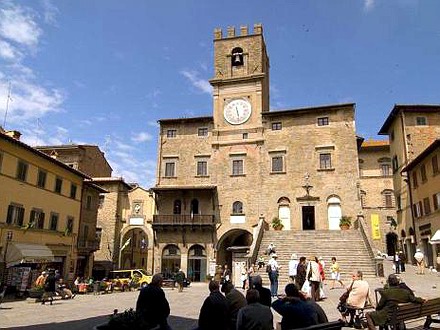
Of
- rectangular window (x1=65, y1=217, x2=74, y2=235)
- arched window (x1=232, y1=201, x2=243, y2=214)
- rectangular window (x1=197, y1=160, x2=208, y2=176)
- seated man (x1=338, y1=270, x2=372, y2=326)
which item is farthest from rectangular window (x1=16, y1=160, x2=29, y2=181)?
seated man (x1=338, y1=270, x2=372, y2=326)

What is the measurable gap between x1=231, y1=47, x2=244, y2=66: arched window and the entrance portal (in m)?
15.3

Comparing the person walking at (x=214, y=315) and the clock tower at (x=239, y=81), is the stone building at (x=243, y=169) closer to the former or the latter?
the clock tower at (x=239, y=81)

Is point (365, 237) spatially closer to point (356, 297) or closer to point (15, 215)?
point (356, 297)

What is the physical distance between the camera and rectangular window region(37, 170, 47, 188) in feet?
83.9

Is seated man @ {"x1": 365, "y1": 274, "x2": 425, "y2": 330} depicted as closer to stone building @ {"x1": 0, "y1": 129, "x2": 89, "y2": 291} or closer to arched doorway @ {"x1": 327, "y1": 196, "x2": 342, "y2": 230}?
stone building @ {"x1": 0, "y1": 129, "x2": 89, "y2": 291}

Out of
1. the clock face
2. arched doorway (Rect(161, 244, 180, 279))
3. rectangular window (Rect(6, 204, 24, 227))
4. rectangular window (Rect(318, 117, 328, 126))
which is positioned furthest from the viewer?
the clock face

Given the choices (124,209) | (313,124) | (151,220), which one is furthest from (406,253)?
(124,209)

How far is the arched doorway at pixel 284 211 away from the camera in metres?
33.5

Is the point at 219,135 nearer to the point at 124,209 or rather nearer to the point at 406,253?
the point at 124,209

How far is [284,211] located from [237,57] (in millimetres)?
15545

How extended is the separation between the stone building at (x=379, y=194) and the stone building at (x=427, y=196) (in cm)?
1168

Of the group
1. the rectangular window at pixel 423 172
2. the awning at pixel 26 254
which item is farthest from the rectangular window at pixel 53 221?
the rectangular window at pixel 423 172

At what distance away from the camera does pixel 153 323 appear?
7.33m

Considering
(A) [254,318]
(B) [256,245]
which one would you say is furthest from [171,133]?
(A) [254,318]
